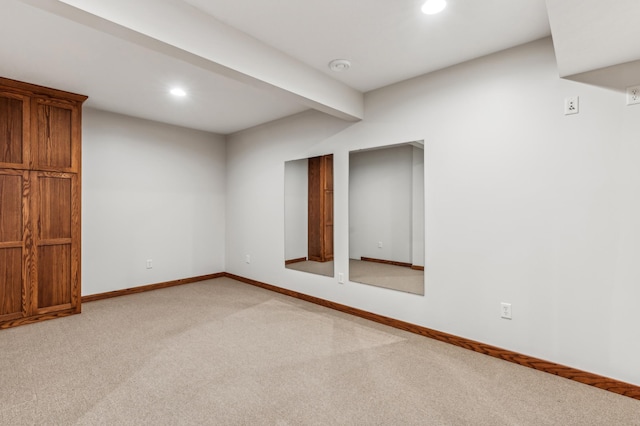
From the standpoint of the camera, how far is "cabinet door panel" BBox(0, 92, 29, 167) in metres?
2.99

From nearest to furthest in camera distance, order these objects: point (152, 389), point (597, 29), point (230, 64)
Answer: point (597, 29) → point (152, 389) → point (230, 64)

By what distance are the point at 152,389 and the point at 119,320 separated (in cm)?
159

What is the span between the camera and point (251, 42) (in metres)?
2.32

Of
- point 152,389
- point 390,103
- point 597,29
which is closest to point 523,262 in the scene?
point 597,29

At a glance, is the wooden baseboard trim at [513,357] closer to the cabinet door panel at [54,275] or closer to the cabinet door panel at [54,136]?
the cabinet door panel at [54,275]

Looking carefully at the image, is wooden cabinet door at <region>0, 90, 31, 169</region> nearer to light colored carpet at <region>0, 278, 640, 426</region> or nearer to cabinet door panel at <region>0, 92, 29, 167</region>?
cabinet door panel at <region>0, 92, 29, 167</region>

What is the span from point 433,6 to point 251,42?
129cm

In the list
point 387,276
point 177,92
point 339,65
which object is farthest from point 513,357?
point 177,92

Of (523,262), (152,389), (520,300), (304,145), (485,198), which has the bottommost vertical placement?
(152,389)

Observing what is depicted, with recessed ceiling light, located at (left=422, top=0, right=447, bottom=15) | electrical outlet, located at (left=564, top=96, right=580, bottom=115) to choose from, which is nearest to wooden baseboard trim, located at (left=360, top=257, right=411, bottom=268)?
electrical outlet, located at (left=564, top=96, right=580, bottom=115)

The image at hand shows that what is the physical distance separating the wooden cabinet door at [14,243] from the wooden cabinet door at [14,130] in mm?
119

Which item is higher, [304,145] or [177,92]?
[177,92]

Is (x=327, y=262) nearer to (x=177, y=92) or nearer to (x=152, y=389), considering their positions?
(x=152, y=389)

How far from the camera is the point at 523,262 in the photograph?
2367 millimetres
